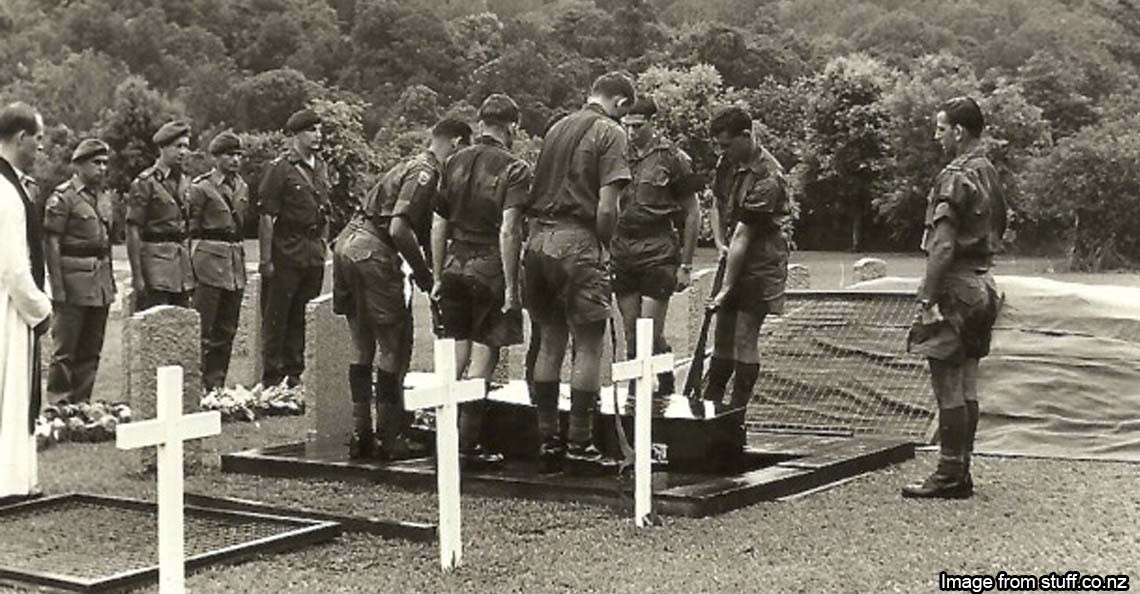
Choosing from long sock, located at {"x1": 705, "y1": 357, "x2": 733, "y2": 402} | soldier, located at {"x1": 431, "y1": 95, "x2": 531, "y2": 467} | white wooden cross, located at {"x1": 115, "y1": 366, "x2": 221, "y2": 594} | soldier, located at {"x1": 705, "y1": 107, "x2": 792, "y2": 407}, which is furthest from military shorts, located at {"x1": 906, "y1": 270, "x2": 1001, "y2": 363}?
white wooden cross, located at {"x1": 115, "y1": 366, "x2": 221, "y2": 594}

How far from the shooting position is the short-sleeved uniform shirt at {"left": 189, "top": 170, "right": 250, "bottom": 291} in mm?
14039

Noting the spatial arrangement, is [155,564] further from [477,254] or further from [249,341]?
[249,341]

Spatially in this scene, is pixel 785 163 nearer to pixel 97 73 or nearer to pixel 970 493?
pixel 97 73

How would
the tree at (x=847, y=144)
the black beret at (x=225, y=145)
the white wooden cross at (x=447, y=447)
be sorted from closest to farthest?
the white wooden cross at (x=447, y=447), the black beret at (x=225, y=145), the tree at (x=847, y=144)

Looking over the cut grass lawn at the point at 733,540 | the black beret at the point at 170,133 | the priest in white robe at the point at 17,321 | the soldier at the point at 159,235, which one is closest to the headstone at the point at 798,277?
the cut grass lawn at the point at 733,540

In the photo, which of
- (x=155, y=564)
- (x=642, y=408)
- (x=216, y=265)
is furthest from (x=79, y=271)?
(x=642, y=408)

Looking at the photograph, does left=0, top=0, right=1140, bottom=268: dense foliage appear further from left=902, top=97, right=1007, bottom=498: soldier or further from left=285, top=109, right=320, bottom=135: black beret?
left=902, top=97, right=1007, bottom=498: soldier

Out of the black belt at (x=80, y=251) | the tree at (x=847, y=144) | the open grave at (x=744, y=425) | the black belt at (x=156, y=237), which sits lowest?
the open grave at (x=744, y=425)

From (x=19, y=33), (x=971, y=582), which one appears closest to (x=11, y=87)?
(x=19, y=33)

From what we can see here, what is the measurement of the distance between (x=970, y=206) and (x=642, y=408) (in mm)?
2445

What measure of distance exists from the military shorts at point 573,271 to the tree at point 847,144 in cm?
3904

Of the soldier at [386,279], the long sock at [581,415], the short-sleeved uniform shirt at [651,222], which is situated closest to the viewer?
the long sock at [581,415]

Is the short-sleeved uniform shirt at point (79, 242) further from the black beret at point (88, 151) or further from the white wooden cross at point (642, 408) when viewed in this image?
the white wooden cross at point (642, 408)

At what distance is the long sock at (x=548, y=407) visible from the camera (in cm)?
966
